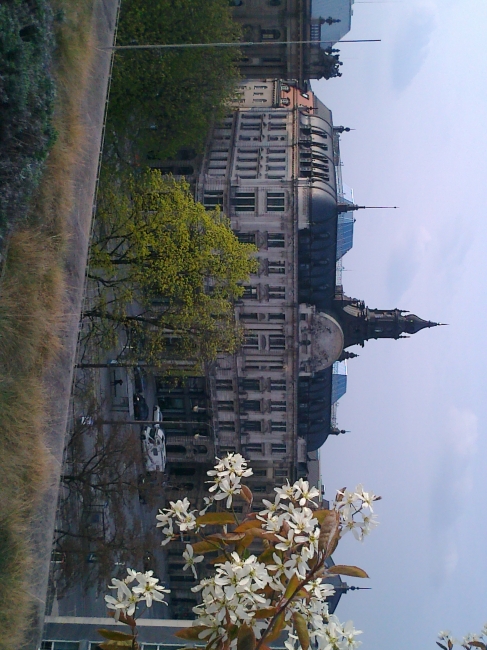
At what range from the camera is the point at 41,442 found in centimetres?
1745

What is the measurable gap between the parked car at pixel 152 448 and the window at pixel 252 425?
9657 millimetres

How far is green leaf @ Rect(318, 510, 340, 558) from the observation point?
820cm

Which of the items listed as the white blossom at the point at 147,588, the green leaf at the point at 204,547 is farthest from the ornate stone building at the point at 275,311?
the white blossom at the point at 147,588

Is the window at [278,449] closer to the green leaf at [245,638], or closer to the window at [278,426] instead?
the window at [278,426]

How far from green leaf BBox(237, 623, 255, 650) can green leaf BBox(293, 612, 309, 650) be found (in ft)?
2.11

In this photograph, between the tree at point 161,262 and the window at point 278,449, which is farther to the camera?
the window at point 278,449

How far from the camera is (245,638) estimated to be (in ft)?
25.9

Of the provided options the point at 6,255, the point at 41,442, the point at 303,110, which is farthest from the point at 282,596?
the point at 303,110

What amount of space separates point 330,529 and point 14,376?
441 inches

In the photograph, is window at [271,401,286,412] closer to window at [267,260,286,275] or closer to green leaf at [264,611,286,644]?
window at [267,260,286,275]

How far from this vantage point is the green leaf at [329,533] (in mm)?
8203

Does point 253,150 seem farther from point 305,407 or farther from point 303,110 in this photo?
point 305,407

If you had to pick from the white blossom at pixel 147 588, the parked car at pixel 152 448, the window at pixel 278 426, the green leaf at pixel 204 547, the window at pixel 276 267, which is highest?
the window at pixel 276 267

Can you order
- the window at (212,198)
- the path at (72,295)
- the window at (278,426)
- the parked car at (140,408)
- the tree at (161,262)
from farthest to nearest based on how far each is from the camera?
the window at (278,426) < the window at (212,198) < the parked car at (140,408) < the tree at (161,262) < the path at (72,295)
